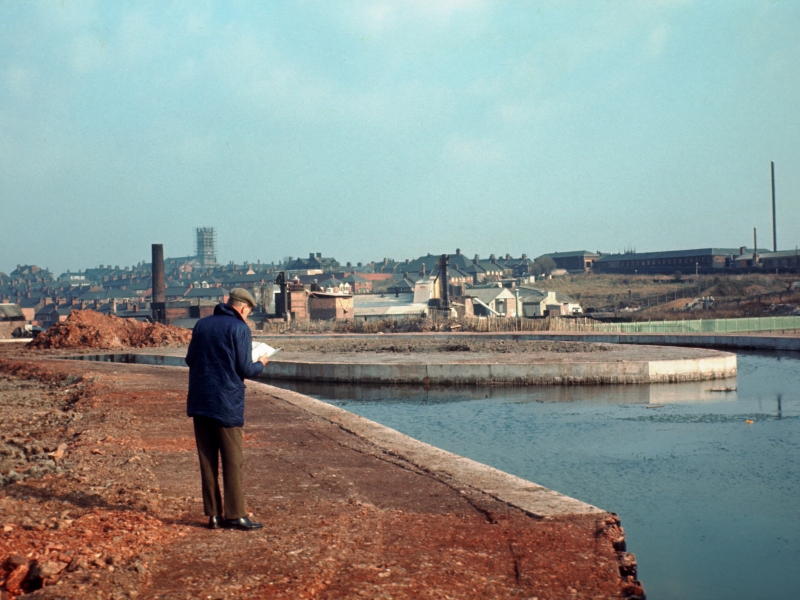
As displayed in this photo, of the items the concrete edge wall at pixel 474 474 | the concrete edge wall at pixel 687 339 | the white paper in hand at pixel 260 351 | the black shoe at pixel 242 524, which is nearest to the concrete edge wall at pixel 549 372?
the concrete edge wall at pixel 474 474

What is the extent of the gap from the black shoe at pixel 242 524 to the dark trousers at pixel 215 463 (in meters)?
0.03

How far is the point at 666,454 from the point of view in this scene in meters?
12.0

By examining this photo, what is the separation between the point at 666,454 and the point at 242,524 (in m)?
7.73

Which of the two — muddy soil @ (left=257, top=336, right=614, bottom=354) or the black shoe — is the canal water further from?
muddy soil @ (left=257, top=336, right=614, bottom=354)

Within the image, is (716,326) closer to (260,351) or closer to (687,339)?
(687,339)

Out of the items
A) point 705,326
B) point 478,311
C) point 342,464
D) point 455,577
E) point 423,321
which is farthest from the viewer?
point 478,311

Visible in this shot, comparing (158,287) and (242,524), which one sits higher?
(158,287)

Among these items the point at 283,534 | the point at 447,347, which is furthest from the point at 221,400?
the point at 447,347

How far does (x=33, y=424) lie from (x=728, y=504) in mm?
9406

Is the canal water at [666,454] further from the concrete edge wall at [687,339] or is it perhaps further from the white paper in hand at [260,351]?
the concrete edge wall at [687,339]

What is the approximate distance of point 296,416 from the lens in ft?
42.9

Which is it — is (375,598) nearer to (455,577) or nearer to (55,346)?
(455,577)

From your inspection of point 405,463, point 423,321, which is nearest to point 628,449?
point 405,463

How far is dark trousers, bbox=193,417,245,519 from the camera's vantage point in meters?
5.97
